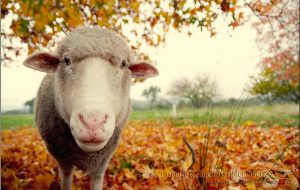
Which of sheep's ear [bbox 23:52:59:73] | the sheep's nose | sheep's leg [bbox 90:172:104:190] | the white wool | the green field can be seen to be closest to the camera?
the sheep's nose

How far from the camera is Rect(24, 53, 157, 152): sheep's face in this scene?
5.92 feet

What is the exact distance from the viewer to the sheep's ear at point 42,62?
2.46 meters

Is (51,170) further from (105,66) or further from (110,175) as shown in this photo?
(105,66)

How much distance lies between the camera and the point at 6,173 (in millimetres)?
3842

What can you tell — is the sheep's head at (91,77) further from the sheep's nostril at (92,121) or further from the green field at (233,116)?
the green field at (233,116)

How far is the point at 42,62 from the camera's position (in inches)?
99.8

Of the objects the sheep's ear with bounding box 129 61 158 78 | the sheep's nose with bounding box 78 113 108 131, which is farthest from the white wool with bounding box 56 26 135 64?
the sheep's nose with bounding box 78 113 108 131

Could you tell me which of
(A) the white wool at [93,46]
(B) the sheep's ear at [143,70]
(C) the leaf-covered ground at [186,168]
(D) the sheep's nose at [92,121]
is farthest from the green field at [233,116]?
(D) the sheep's nose at [92,121]

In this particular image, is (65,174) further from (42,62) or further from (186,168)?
(186,168)

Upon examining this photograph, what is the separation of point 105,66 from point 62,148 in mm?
1209

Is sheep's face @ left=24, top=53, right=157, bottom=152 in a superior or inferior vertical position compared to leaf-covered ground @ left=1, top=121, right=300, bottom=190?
superior

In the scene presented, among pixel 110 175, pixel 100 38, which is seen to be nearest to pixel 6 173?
pixel 110 175

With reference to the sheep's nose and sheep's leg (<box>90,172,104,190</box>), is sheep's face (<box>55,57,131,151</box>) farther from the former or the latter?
sheep's leg (<box>90,172,104,190</box>)

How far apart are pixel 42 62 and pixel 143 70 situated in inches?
38.2
